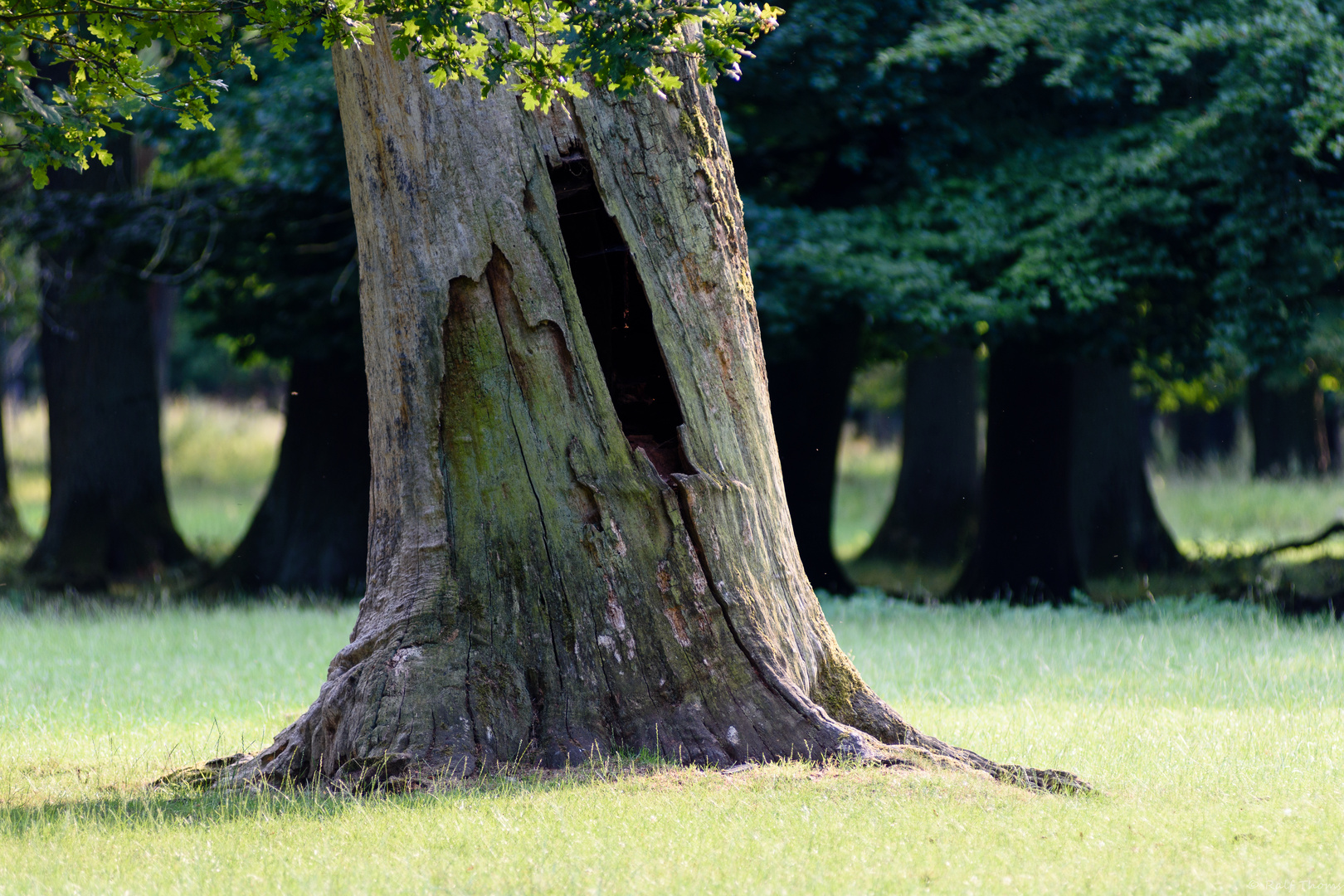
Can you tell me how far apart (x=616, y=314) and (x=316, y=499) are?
9.62 meters

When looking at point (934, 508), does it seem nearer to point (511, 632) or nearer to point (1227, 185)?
point (1227, 185)

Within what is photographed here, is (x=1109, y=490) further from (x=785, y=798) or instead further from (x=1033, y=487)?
(x=785, y=798)

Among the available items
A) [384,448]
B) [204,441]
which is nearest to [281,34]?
[384,448]

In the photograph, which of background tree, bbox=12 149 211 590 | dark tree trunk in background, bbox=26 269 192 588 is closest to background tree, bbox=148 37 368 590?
background tree, bbox=12 149 211 590

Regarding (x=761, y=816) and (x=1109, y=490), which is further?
(x=1109, y=490)

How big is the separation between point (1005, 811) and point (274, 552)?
1168 cm

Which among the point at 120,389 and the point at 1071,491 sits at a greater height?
the point at 120,389

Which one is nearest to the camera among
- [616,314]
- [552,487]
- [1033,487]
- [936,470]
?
[552,487]

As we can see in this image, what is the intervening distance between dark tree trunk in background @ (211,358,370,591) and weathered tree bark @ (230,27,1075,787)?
913 cm

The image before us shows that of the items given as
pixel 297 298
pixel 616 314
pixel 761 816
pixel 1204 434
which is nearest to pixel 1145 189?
pixel 616 314

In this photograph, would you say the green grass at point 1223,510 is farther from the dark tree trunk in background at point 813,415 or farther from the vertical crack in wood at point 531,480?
the vertical crack in wood at point 531,480

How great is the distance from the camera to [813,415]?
14.1m

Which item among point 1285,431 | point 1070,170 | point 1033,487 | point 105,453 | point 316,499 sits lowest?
point 1033,487

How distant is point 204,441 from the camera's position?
30.2 meters
